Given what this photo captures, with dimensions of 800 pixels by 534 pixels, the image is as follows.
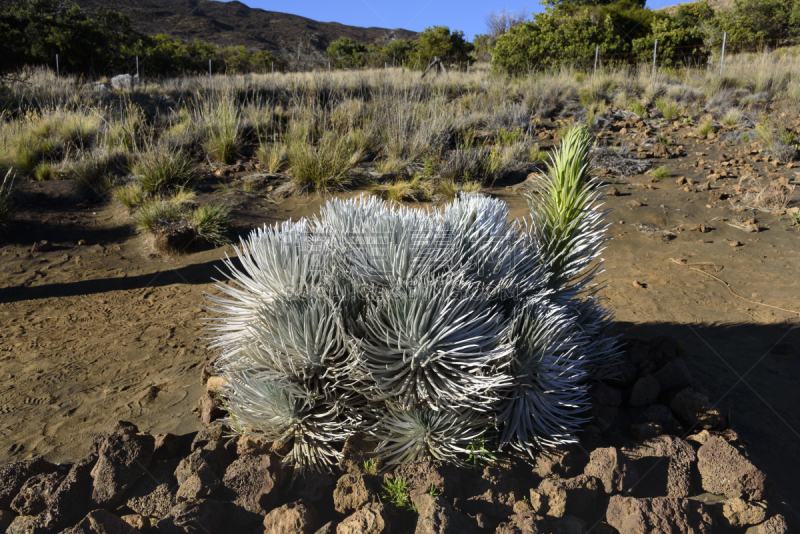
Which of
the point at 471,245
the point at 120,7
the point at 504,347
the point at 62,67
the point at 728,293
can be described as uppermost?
the point at 120,7

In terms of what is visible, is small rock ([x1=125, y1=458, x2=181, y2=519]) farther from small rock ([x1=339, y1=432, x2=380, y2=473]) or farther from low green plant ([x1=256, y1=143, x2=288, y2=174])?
low green plant ([x1=256, y1=143, x2=288, y2=174])

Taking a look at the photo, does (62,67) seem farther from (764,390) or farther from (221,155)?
(764,390)

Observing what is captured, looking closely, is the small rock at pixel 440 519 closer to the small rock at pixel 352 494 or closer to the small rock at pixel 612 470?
the small rock at pixel 352 494

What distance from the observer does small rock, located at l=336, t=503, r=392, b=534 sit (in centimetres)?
149

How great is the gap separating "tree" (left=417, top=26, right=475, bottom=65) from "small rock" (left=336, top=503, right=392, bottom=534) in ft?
65.8

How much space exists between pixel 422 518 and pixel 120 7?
52.1m

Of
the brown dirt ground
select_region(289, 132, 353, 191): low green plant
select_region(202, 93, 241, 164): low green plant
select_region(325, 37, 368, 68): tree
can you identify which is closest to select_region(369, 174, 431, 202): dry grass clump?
select_region(289, 132, 353, 191): low green plant

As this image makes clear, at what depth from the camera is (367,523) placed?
4.92ft

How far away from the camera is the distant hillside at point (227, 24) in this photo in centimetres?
4262

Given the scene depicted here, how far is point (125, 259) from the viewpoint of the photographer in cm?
521

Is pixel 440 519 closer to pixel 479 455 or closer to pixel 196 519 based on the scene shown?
pixel 479 455

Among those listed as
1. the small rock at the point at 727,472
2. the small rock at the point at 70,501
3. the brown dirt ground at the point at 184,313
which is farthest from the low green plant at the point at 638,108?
the small rock at the point at 70,501

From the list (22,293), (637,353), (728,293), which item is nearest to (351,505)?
(637,353)

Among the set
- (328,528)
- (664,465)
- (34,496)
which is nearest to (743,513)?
(664,465)
